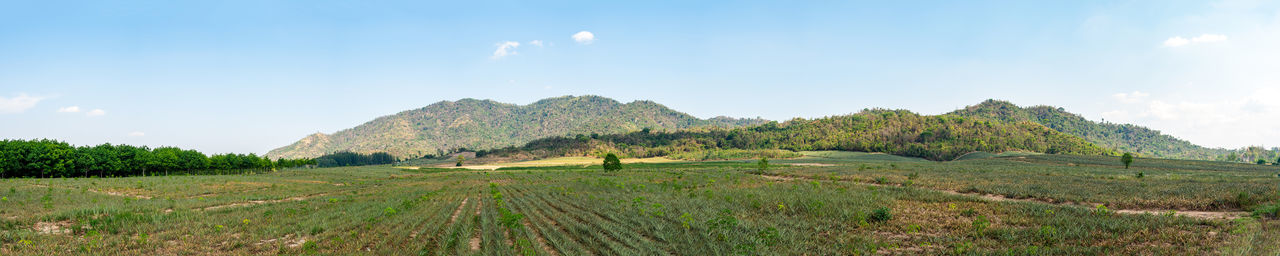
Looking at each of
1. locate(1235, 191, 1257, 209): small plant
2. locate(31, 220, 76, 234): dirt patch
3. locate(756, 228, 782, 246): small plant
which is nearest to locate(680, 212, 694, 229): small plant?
locate(756, 228, 782, 246): small plant

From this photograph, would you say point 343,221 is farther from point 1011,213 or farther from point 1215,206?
point 1215,206

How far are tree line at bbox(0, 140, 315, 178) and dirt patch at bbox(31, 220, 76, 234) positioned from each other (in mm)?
76308

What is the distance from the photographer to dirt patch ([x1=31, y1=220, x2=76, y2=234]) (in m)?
16.7

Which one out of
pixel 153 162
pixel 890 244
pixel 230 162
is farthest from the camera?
pixel 230 162

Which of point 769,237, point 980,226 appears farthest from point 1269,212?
point 769,237

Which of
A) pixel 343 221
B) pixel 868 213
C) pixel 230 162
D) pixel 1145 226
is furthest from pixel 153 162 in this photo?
pixel 1145 226

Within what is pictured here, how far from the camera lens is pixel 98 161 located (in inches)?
3039

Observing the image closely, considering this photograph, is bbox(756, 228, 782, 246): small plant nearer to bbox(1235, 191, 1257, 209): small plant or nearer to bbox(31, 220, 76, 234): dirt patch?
bbox(1235, 191, 1257, 209): small plant

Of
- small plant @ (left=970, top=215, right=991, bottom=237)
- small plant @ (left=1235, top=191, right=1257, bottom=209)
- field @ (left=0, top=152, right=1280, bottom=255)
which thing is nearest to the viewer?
field @ (left=0, top=152, right=1280, bottom=255)

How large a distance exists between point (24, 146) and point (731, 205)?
102 m

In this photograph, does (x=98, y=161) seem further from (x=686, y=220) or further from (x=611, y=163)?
(x=686, y=220)

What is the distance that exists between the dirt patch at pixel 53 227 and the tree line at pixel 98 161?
7631 centimetres

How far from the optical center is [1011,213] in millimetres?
18016

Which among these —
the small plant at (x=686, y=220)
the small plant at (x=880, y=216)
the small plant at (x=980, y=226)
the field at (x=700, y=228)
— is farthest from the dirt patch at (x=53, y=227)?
the small plant at (x=980, y=226)
